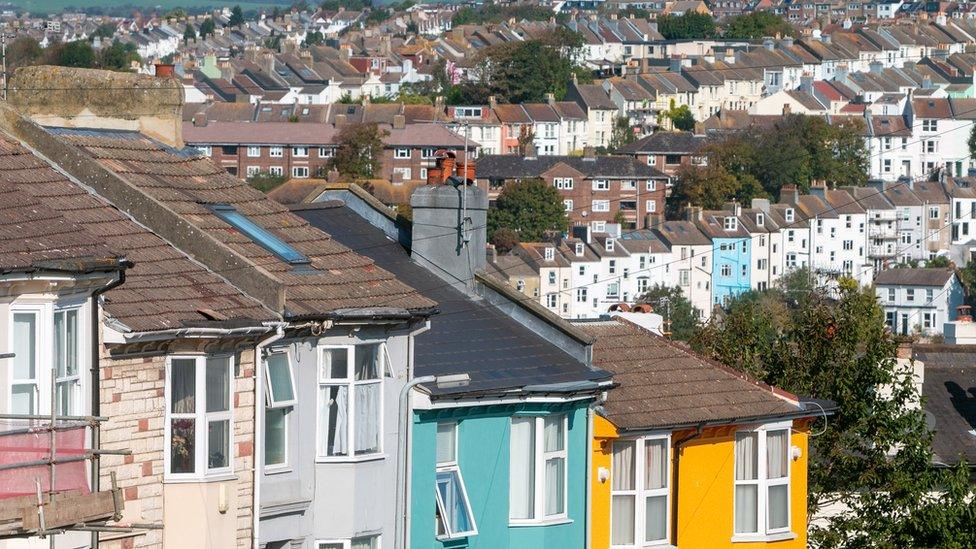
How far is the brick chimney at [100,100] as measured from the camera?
20844mm

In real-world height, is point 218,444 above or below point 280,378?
below

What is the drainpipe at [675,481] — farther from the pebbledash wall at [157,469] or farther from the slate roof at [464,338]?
the pebbledash wall at [157,469]

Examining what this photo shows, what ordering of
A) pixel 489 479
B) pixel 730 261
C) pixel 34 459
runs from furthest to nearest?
pixel 730 261
pixel 489 479
pixel 34 459

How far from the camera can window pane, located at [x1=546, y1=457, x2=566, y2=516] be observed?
2205cm

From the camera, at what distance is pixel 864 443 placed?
2853cm

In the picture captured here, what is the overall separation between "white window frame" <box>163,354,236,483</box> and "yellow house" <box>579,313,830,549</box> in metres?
5.16

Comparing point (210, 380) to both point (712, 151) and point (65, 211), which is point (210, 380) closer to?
point (65, 211)

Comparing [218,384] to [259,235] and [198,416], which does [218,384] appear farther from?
[259,235]

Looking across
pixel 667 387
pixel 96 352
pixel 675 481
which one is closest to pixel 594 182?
pixel 667 387

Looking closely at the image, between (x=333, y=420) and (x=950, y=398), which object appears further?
(x=950, y=398)

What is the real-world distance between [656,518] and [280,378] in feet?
17.2

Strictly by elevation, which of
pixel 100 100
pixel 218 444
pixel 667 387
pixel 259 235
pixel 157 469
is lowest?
pixel 667 387

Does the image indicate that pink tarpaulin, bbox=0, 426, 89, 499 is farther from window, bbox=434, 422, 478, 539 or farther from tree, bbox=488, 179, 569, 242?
tree, bbox=488, 179, 569, 242

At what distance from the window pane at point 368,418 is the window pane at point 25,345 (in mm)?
4347
